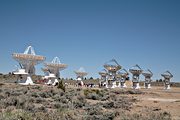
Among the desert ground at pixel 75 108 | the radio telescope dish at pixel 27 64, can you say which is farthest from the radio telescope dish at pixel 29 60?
the desert ground at pixel 75 108

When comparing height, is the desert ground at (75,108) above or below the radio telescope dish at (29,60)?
below

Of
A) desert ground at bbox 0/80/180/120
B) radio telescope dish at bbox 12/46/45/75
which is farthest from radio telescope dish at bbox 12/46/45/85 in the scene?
desert ground at bbox 0/80/180/120

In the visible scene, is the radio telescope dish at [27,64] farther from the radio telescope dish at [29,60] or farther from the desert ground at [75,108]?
the desert ground at [75,108]

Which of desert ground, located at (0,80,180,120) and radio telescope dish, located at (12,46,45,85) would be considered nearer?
desert ground, located at (0,80,180,120)

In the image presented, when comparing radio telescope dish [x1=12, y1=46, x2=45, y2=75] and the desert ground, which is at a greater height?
radio telescope dish [x1=12, y1=46, x2=45, y2=75]

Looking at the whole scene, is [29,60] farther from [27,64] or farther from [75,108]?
[75,108]

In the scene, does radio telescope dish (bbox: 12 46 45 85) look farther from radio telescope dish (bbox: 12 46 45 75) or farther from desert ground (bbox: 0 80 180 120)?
desert ground (bbox: 0 80 180 120)

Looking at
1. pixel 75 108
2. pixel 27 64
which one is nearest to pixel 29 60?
pixel 27 64

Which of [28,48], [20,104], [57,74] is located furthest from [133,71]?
[20,104]

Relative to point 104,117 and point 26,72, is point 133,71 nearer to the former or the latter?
point 26,72

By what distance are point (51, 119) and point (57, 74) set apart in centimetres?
6458

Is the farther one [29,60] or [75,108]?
[29,60]

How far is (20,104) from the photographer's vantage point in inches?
703

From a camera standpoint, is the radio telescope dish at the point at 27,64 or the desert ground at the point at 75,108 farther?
the radio telescope dish at the point at 27,64
